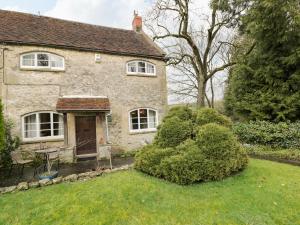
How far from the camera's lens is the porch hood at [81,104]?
10.8 metres

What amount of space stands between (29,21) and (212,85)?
74.6 feet

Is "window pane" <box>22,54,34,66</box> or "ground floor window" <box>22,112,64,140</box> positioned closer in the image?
"ground floor window" <box>22,112,64,140</box>

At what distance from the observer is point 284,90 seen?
12.1 m

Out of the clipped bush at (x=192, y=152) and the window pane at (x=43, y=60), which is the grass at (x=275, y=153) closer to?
the clipped bush at (x=192, y=152)

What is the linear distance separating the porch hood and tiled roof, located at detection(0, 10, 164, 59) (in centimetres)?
303

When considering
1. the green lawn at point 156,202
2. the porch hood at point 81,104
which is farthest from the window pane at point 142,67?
the green lawn at point 156,202

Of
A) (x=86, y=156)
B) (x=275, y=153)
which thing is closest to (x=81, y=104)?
(x=86, y=156)

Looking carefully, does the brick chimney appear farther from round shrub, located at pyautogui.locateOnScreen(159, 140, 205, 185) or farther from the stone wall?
round shrub, located at pyautogui.locateOnScreen(159, 140, 205, 185)

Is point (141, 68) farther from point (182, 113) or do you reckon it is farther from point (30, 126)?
point (30, 126)

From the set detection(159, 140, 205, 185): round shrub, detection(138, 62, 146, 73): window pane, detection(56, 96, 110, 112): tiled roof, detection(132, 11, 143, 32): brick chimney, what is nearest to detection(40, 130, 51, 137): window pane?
detection(56, 96, 110, 112): tiled roof

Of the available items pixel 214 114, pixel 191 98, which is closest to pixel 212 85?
pixel 191 98

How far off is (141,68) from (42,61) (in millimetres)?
6114

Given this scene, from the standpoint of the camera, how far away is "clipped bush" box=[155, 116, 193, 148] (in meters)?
7.33

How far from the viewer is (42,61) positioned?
11.5 metres
